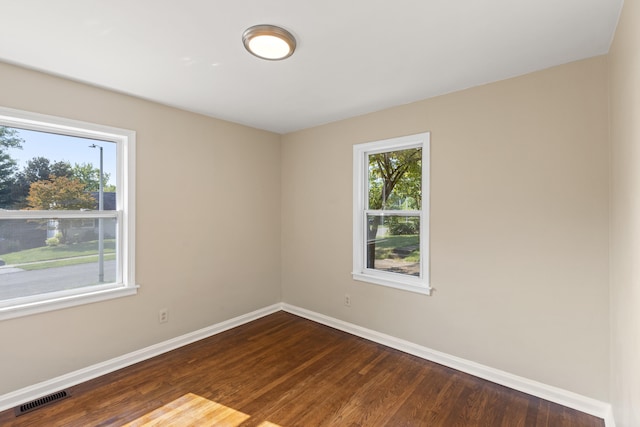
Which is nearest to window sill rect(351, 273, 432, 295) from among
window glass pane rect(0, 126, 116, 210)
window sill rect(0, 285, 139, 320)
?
window sill rect(0, 285, 139, 320)

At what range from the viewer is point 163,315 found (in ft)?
9.82

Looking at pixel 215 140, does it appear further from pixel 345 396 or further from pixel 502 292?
pixel 502 292

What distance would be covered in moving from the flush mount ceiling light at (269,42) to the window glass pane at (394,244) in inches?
77.5

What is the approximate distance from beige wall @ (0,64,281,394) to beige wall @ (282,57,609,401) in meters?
1.52

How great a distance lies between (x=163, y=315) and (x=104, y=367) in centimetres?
60

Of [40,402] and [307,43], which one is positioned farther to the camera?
[40,402]

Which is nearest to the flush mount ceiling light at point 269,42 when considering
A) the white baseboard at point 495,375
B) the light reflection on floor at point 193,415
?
the light reflection on floor at point 193,415

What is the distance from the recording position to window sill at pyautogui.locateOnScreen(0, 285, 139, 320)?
2.17 metres

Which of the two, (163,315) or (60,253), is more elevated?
(60,253)

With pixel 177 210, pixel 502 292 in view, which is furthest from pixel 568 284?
pixel 177 210

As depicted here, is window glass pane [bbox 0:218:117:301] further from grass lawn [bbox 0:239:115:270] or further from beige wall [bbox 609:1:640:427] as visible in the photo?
beige wall [bbox 609:1:640:427]

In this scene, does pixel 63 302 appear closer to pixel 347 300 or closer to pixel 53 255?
pixel 53 255

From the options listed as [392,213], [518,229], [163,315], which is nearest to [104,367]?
[163,315]

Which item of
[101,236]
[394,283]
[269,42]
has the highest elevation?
[269,42]
